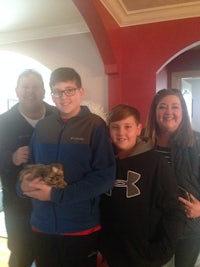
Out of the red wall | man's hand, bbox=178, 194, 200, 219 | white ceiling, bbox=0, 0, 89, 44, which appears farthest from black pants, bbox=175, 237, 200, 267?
white ceiling, bbox=0, 0, 89, 44

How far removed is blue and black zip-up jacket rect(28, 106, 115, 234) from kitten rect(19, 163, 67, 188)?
0.09ft

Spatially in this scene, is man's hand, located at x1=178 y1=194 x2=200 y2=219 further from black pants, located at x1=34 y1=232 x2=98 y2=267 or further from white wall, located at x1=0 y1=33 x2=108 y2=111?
white wall, located at x1=0 y1=33 x2=108 y2=111

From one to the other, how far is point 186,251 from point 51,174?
2.55 ft

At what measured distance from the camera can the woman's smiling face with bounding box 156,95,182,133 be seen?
51.3 inches

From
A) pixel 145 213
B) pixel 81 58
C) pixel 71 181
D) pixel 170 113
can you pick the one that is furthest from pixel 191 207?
pixel 81 58

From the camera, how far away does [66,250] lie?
1099 mm

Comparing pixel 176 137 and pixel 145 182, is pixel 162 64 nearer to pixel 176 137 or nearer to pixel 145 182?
pixel 176 137

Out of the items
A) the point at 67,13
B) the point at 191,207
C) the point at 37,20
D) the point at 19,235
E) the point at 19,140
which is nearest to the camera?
the point at 191,207

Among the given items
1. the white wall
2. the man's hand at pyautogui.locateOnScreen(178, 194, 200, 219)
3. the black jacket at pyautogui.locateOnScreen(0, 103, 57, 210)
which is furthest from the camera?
the white wall

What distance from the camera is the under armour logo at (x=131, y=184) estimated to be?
3.57 ft

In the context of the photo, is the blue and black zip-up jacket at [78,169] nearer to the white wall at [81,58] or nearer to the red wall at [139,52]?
the red wall at [139,52]

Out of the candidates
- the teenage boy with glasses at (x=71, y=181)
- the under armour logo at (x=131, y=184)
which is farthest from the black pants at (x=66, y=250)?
the under armour logo at (x=131, y=184)

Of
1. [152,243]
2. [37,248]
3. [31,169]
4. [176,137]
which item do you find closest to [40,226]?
[37,248]

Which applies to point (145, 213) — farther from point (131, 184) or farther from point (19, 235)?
point (19, 235)
